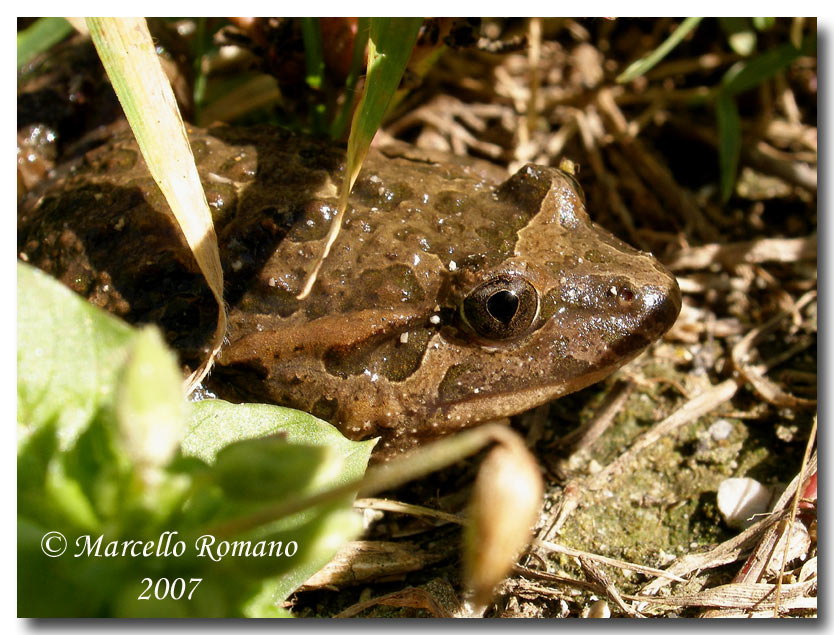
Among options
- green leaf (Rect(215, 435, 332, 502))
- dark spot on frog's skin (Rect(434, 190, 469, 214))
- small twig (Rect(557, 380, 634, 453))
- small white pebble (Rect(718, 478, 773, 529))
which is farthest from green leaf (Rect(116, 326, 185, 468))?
small white pebble (Rect(718, 478, 773, 529))

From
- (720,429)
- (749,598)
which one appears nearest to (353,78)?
(720,429)

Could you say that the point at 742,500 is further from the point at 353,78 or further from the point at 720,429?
the point at 353,78

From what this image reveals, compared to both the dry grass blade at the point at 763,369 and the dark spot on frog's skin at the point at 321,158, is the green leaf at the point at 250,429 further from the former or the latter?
the dry grass blade at the point at 763,369

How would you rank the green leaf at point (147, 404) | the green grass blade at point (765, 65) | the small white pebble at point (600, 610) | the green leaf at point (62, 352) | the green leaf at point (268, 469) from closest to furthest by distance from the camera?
1. the green leaf at point (147, 404)
2. the green leaf at point (268, 469)
3. the green leaf at point (62, 352)
4. the small white pebble at point (600, 610)
5. the green grass blade at point (765, 65)

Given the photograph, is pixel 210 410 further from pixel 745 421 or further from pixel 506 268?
pixel 745 421

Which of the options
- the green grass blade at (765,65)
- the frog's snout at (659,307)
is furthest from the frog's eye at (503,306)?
the green grass blade at (765,65)

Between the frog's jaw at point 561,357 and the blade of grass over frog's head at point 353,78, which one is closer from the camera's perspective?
the frog's jaw at point 561,357
